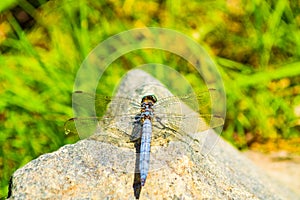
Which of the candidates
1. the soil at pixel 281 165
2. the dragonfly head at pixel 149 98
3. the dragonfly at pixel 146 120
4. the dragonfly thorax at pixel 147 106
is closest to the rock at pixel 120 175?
the dragonfly at pixel 146 120

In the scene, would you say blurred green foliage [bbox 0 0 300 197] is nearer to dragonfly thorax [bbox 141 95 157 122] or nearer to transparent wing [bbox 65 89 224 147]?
transparent wing [bbox 65 89 224 147]

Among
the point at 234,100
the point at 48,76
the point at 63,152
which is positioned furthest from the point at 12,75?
the point at 234,100

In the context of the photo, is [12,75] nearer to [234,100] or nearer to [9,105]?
[9,105]

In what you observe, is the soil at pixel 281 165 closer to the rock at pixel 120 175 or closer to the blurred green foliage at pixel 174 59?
the blurred green foliage at pixel 174 59

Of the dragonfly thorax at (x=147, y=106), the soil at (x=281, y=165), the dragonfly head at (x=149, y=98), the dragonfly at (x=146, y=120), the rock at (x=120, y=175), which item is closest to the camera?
the rock at (x=120, y=175)

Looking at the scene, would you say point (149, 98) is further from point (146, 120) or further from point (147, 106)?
point (146, 120)

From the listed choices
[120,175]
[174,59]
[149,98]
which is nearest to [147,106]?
[149,98]
